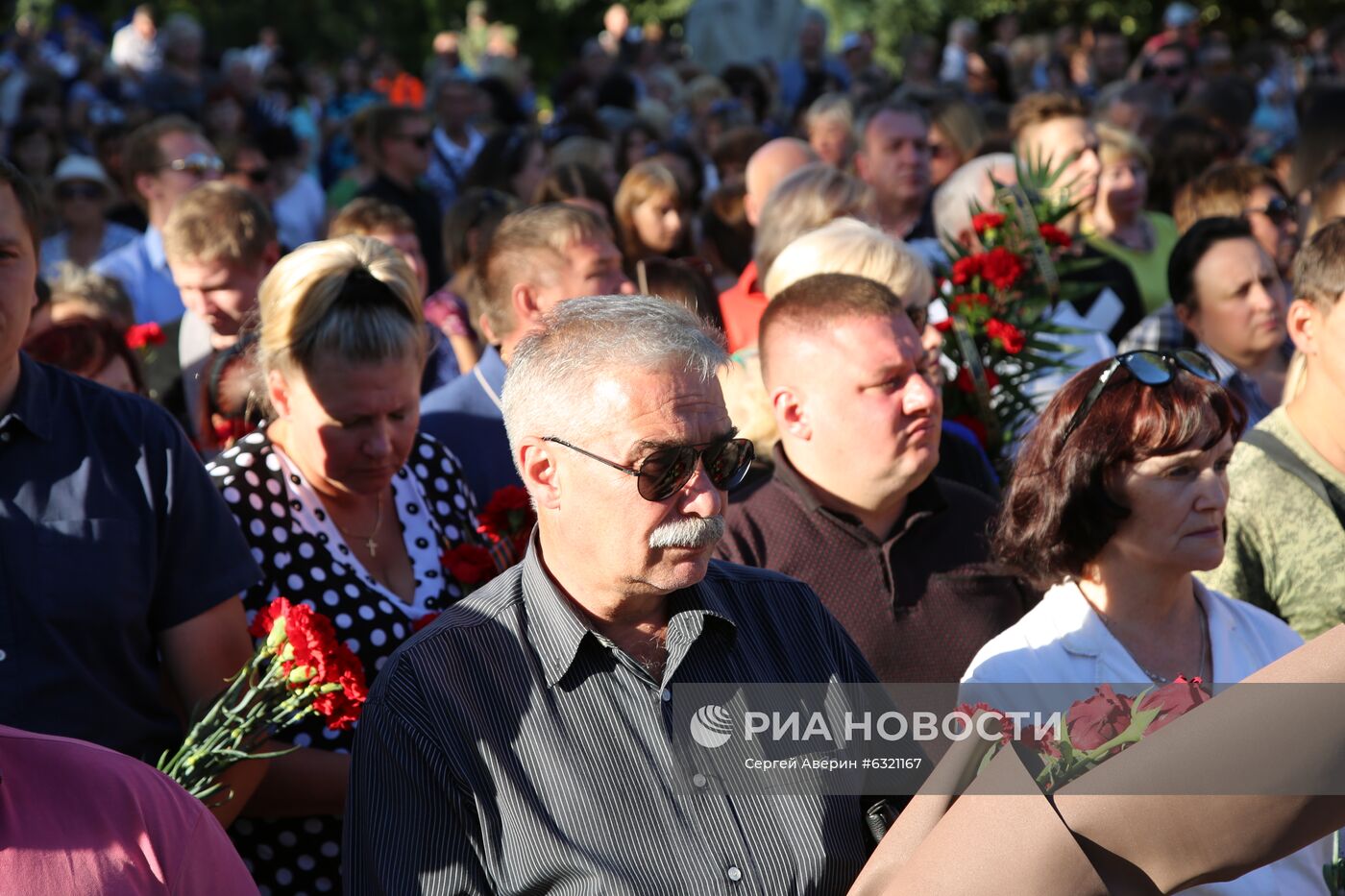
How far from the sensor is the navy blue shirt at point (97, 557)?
109 inches

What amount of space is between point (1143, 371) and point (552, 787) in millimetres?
1692

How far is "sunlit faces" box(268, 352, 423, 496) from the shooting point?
3715 mm

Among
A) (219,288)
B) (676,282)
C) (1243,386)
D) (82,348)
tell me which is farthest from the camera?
(676,282)

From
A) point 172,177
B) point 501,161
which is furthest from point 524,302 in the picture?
point 501,161

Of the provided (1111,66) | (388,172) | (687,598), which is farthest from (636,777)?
(1111,66)

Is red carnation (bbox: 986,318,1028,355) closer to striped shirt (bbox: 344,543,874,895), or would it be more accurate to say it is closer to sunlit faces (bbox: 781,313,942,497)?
sunlit faces (bbox: 781,313,942,497)

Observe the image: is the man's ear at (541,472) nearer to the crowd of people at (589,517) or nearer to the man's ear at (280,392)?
the crowd of people at (589,517)

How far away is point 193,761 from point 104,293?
404 cm

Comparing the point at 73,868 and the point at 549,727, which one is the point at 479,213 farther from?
the point at 73,868

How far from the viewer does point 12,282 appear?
9.29ft

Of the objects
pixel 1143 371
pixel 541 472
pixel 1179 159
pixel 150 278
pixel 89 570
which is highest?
pixel 541 472

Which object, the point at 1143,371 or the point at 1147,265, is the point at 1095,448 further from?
the point at 1147,265

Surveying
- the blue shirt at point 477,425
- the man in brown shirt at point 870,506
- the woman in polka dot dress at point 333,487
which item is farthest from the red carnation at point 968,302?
the woman in polka dot dress at point 333,487

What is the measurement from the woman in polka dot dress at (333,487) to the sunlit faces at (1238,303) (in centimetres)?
331
